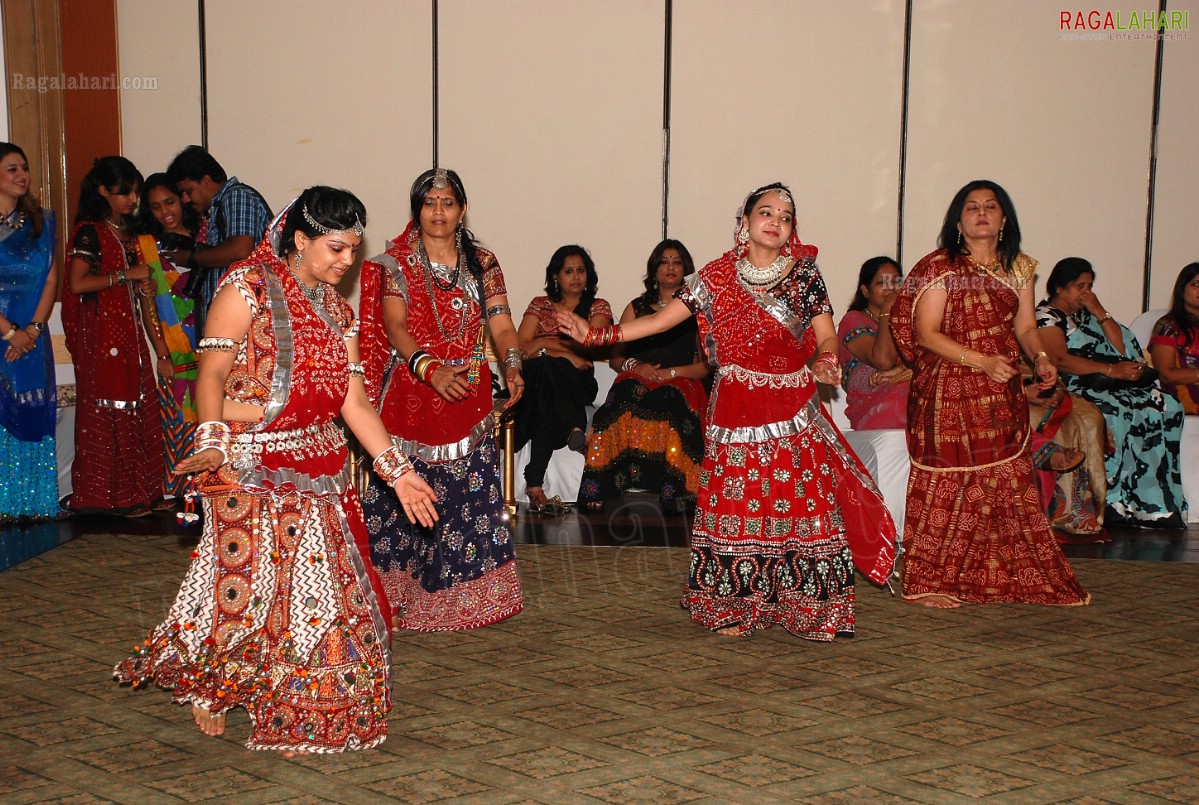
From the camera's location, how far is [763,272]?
13.1 ft

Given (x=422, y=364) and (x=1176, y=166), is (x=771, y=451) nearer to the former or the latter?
(x=422, y=364)

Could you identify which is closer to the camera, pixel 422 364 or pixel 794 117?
pixel 422 364

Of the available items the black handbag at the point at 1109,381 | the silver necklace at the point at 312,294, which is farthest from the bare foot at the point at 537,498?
the silver necklace at the point at 312,294

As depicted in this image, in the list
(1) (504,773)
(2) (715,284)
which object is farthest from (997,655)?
(1) (504,773)

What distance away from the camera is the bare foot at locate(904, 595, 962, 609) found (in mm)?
4418

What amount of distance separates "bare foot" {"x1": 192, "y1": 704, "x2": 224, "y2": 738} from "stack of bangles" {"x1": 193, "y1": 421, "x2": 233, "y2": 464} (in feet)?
2.44

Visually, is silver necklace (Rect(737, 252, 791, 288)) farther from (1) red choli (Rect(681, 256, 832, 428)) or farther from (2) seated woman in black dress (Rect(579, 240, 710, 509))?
(2) seated woman in black dress (Rect(579, 240, 710, 509))

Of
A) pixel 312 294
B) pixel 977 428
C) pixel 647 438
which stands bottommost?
pixel 647 438

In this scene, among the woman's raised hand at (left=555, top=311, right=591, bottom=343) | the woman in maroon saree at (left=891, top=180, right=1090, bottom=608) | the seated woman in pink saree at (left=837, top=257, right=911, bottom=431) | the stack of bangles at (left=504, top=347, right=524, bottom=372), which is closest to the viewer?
the woman's raised hand at (left=555, top=311, right=591, bottom=343)

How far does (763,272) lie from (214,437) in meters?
A: 1.97

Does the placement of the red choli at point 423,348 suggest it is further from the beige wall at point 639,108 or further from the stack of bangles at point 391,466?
the beige wall at point 639,108

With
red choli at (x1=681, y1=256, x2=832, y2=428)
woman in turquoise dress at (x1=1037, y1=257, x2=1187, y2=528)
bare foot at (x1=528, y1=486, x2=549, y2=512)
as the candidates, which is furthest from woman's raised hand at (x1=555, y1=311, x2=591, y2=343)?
woman in turquoise dress at (x1=1037, y1=257, x2=1187, y2=528)

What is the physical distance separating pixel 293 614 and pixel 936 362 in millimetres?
2634

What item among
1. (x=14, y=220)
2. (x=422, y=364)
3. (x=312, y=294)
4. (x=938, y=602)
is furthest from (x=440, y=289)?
(x=14, y=220)
